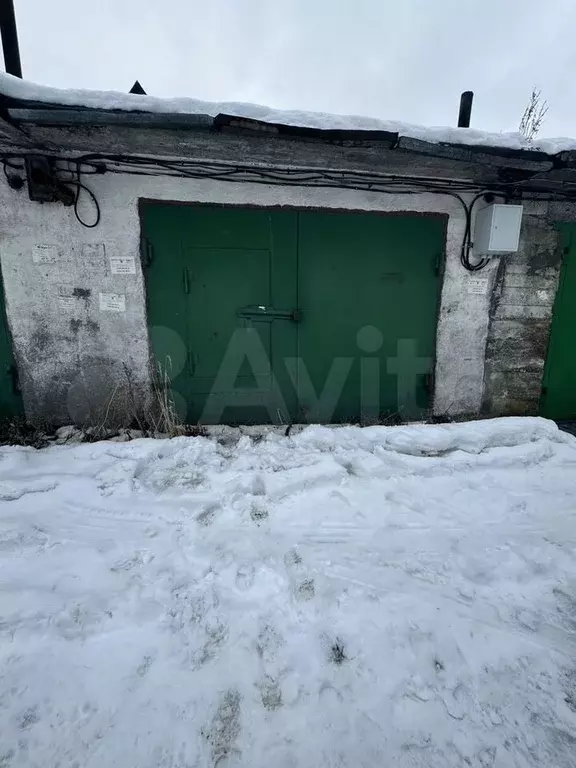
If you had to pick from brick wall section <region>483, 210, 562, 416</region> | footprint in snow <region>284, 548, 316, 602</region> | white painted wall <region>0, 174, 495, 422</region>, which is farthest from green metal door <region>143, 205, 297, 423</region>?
brick wall section <region>483, 210, 562, 416</region>

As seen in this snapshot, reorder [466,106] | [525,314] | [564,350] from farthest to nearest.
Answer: [466,106], [564,350], [525,314]

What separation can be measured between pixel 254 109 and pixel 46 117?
5.09ft

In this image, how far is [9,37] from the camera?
3.50m

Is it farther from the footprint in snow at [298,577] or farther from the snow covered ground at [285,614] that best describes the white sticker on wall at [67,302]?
the footprint in snow at [298,577]

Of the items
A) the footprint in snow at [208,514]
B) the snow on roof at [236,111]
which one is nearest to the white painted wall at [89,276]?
the snow on roof at [236,111]

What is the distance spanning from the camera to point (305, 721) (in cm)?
132

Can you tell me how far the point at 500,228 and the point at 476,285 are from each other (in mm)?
614

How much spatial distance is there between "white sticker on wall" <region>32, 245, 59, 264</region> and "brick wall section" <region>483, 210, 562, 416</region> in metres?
4.69


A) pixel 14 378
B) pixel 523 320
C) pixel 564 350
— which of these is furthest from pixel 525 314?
pixel 14 378

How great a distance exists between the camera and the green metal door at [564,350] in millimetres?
4137

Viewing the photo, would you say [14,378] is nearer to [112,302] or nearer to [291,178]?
[112,302]

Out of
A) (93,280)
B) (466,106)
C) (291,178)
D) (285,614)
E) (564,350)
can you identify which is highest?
(466,106)

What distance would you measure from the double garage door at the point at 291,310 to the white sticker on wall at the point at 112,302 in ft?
0.87

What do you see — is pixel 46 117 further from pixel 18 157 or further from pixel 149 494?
pixel 149 494
